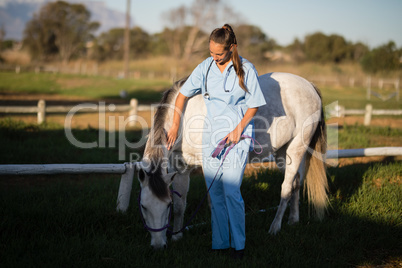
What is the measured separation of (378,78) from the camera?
2816 cm

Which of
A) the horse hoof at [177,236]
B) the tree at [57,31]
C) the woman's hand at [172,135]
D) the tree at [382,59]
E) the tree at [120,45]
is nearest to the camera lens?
the woman's hand at [172,135]

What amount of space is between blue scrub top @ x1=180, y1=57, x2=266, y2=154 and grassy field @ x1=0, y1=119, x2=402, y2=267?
1057 mm

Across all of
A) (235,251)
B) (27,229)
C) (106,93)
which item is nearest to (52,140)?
(27,229)

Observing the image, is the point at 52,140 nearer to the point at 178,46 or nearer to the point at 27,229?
the point at 27,229

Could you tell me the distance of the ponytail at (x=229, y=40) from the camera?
8.94 ft

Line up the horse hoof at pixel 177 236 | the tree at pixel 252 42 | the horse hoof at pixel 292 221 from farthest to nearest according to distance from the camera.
→ the tree at pixel 252 42 → the horse hoof at pixel 292 221 → the horse hoof at pixel 177 236

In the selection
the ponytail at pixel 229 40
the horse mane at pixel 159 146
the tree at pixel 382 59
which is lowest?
the horse mane at pixel 159 146

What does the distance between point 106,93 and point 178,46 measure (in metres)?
18.4

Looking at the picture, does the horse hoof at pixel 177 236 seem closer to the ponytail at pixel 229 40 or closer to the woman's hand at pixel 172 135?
the woman's hand at pixel 172 135

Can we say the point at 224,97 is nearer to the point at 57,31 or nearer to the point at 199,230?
the point at 199,230

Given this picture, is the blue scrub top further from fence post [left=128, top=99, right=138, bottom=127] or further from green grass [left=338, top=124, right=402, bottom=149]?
fence post [left=128, top=99, right=138, bottom=127]

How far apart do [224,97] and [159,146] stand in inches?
28.6

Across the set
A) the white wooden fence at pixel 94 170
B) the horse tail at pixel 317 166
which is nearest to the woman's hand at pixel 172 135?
the white wooden fence at pixel 94 170

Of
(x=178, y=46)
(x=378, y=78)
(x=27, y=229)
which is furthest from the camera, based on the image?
(x=178, y=46)
